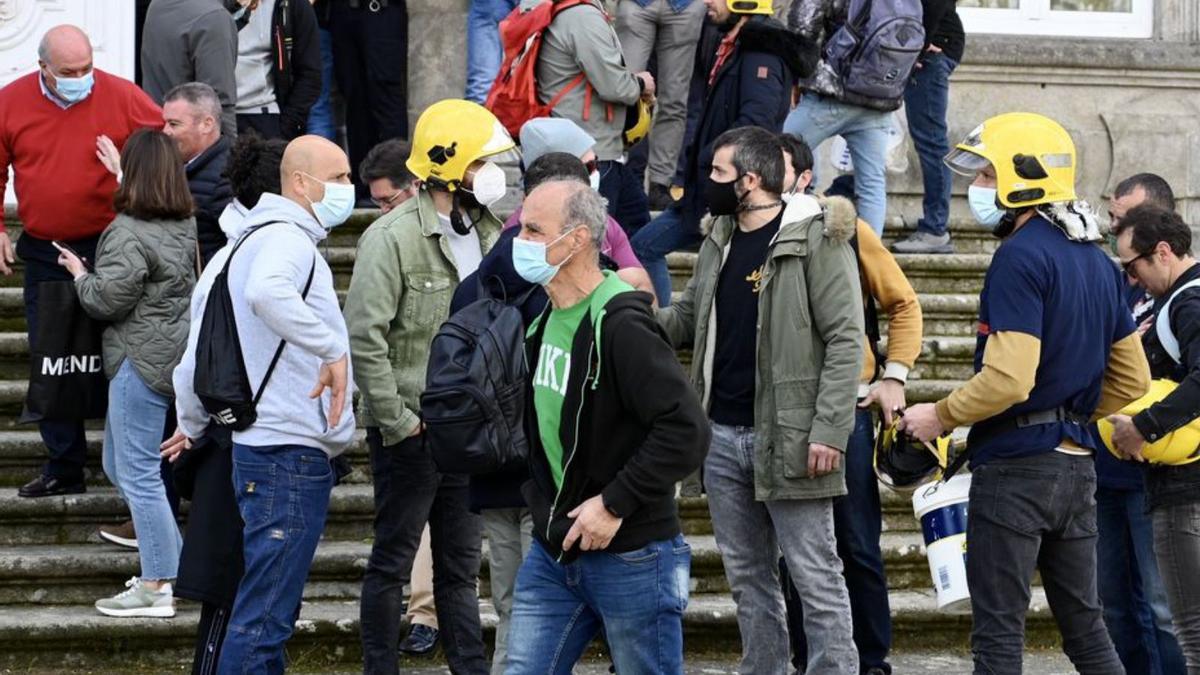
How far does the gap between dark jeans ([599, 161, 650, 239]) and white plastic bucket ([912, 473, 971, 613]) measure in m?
2.85

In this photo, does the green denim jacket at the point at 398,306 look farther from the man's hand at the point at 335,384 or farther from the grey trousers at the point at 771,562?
the grey trousers at the point at 771,562

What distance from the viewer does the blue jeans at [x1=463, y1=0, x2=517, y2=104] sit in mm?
10172

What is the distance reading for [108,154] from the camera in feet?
26.1

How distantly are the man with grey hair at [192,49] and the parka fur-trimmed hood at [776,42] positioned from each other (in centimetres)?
234

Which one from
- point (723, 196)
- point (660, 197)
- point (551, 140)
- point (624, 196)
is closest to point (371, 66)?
point (660, 197)

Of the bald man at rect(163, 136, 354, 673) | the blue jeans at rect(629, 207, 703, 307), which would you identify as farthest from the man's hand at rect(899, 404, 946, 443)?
the blue jeans at rect(629, 207, 703, 307)

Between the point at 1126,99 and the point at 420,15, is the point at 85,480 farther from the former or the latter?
the point at 1126,99

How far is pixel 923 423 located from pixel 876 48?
3.53 m

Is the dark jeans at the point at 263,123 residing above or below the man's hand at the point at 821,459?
above

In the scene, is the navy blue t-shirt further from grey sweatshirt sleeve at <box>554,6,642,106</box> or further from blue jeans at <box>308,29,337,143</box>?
blue jeans at <box>308,29,337,143</box>

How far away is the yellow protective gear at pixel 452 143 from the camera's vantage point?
646 centimetres

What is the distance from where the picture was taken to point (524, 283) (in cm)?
582

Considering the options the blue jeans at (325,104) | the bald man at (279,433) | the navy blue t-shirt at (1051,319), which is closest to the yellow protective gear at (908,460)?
the navy blue t-shirt at (1051,319)

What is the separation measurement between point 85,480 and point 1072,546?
4.28m
